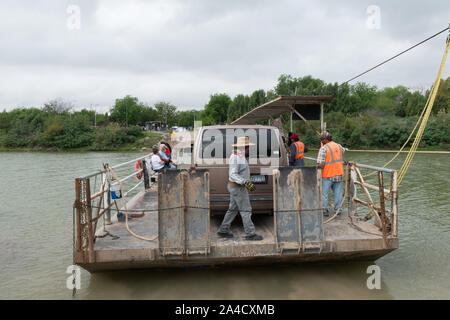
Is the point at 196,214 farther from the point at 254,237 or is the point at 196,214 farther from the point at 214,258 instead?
the point at 254,237

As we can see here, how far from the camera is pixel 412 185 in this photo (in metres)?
17.0

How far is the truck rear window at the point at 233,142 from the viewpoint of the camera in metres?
6.21

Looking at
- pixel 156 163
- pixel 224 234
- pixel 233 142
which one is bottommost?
pixel 224 234

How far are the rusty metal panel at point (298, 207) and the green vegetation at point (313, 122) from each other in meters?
30.9

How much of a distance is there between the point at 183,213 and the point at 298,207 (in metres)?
1.67

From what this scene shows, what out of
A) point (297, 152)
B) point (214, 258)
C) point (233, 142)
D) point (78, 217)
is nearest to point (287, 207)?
point (214, 258)

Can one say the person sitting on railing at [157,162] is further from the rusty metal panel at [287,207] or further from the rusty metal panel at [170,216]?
the rusty metal panel at [287,207]

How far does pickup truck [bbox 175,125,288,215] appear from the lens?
593 cm

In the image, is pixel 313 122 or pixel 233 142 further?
pixel 313 122

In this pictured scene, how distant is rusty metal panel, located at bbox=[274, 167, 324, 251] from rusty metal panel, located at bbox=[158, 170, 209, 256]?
42.1 inches

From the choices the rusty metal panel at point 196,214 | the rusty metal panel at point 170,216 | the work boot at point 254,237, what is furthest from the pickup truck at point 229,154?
the rusty metal panel at point 170,216

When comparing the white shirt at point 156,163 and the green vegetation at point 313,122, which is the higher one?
the green vegetation at point 313,122

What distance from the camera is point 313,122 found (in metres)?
53.4
